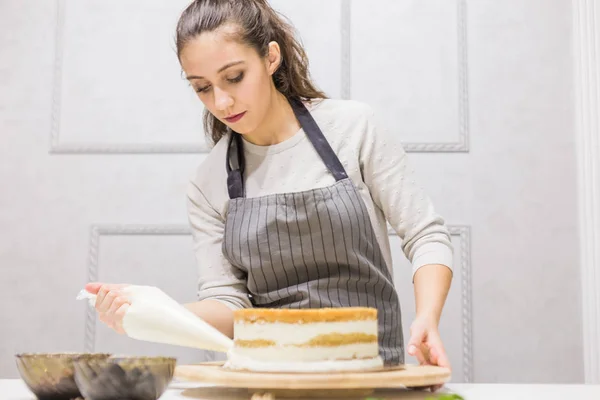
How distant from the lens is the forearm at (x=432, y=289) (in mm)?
1228

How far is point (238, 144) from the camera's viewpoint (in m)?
1.67

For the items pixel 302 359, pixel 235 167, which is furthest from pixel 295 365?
pixel 235 167

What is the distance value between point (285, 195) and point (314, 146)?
147 millimetres

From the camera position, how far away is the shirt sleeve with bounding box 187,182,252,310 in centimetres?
153

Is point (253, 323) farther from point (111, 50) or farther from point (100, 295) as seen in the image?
point (111, 50)

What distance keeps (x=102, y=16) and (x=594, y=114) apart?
1.47 meters

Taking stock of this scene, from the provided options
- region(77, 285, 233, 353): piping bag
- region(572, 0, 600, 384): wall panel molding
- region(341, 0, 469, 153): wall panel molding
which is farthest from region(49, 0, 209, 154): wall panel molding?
region(77, 285, 233, 353): piping bag

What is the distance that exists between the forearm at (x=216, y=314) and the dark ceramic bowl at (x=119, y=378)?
65cm

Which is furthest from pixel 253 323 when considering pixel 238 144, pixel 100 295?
pixel 238 144

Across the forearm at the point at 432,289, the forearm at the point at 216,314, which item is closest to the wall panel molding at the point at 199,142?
the forearm at the point at 216,314

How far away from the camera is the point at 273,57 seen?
5.14 ft

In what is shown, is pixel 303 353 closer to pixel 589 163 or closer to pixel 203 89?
pixel 203 89

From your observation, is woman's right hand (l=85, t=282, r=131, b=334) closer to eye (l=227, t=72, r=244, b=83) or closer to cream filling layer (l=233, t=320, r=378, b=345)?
cream filling layer (l=233, t=320, r=378, b=345)

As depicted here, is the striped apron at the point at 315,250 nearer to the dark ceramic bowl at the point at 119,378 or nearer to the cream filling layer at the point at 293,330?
the cream filling layer at the point at 293,330
